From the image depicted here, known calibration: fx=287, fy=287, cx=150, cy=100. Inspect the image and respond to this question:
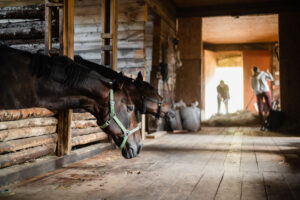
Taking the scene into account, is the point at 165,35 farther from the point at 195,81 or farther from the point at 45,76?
the point at 45,76

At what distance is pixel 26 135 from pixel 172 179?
1489mm

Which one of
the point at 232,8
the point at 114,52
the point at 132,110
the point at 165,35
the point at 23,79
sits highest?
the point at 232,8

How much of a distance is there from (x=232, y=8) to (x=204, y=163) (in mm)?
6885

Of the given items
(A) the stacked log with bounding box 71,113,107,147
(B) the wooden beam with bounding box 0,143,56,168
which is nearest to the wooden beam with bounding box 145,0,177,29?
(A) the stacked log with bounding box 71,113,107,147

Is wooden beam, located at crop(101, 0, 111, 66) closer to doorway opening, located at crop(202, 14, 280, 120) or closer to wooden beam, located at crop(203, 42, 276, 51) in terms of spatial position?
doorway opening, located at crop(202, 14, 280, 120)

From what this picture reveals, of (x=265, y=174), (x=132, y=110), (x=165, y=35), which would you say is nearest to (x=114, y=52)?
(x=132, y=110)

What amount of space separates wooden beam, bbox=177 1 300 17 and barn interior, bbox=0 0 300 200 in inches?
1.1

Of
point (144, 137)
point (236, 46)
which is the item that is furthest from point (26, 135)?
point (236, 46)

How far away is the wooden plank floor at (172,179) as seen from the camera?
7.32ft

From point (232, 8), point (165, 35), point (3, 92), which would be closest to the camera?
point (3, 92)

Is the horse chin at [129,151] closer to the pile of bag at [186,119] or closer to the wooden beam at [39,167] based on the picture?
the wooden beam at [39,167]

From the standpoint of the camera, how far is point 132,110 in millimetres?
2727

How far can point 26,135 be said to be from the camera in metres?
2.83

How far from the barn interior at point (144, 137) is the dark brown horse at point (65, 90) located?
15.5 inches
